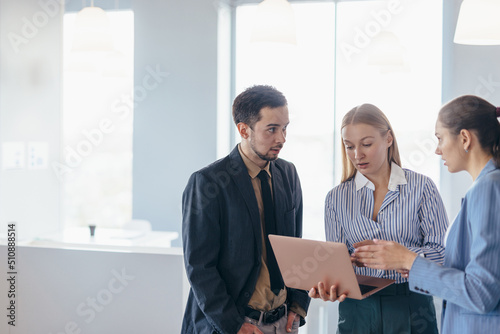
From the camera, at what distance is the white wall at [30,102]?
189 inches

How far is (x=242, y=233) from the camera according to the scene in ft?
6.16

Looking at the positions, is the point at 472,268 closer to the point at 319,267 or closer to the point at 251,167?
the point at 319,267

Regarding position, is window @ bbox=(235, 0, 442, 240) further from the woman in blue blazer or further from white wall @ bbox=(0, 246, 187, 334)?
the woman in blue blazer

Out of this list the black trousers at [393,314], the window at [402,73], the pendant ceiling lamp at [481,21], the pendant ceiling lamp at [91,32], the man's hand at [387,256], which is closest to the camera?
the man's hand at [387,256]

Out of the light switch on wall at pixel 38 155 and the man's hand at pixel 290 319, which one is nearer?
the man's hand at pixel 290 319

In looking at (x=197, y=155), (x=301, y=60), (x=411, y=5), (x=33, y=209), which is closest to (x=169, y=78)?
(x=197, y=155)

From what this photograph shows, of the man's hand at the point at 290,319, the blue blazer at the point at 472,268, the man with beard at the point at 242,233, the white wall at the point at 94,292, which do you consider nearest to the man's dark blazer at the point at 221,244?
the man with beard at the point at 242,233

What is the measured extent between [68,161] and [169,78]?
5.18ft

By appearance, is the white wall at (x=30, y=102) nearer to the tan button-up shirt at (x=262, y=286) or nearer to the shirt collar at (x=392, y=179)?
the tan button-up shirt at (x=262, y=286)

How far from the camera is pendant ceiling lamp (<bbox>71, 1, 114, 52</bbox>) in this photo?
3311 millimetres

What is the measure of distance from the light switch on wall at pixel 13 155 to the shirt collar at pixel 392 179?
379cm

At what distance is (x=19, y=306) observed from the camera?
124 inches

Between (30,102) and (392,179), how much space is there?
13.7ft

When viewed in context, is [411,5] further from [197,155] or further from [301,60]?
[197,155]
